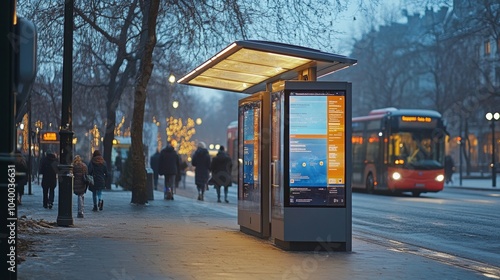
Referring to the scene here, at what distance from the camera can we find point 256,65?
1536cm

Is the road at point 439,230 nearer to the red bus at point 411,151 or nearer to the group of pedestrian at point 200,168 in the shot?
the group of pedestrian at point 200,168

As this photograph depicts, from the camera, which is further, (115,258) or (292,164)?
(292,164)

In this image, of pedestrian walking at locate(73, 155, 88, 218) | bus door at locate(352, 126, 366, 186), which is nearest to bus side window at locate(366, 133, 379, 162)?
bus door at locate(352, 126, 366, 186)

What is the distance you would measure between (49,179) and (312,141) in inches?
497

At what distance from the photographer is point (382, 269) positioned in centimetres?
1206

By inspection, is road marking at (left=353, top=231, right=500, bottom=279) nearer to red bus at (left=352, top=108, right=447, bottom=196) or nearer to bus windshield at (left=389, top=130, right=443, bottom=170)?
red bus at (left=352, top=108, right=447, bottom=196)

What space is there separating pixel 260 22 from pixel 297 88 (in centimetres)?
1013

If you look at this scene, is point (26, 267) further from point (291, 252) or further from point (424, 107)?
point (424, 107)

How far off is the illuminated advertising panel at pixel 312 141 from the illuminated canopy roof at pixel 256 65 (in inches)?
25.7

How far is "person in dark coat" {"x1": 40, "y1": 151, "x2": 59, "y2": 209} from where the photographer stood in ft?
80.9

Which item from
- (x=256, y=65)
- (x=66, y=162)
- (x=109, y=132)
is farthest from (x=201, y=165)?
(x=256, y=65)

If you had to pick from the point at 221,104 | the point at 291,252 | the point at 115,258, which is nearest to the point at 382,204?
the point at 291,252

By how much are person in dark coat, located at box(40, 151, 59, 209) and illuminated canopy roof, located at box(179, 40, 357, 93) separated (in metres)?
7.88

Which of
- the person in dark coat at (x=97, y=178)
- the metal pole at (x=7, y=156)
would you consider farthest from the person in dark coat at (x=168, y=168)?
the metal pole at (x=7, y=156)
